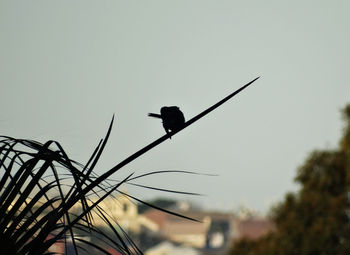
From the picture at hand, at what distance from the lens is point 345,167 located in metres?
22.4

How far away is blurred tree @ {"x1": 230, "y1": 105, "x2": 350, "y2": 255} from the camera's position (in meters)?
21.9

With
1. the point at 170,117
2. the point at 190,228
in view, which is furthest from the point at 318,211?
the point at 190,228

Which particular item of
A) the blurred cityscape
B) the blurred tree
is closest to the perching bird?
the blurred tree

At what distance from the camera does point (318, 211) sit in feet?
73.8

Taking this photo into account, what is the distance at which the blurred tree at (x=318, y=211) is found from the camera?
21859mm

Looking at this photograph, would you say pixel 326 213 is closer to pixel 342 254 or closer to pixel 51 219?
pixel 342 254

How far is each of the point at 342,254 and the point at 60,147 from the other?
796 inches

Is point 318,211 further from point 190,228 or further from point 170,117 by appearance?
point 190,228

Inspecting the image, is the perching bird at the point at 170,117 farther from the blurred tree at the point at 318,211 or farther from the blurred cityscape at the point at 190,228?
the blurred cityscape at the point at 190,228

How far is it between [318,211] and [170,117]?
63.6ft

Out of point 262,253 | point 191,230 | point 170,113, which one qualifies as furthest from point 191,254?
point 170,113

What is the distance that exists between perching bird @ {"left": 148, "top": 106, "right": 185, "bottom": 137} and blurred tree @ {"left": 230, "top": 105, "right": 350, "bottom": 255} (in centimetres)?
1823

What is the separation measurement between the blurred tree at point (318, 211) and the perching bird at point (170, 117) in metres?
18.2

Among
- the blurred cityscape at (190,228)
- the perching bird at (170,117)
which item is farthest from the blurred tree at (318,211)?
the blurred cityscape at (190,228)
